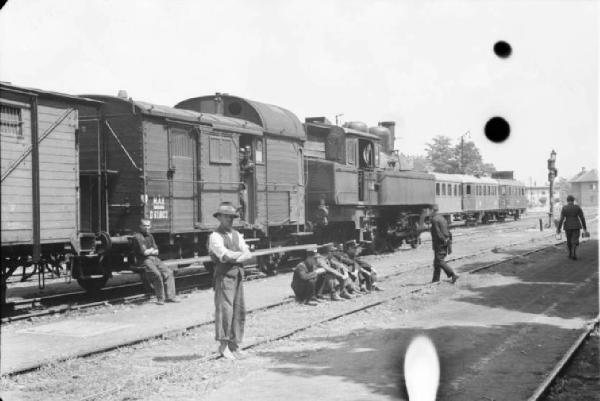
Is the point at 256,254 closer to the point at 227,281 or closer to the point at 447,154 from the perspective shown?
the point at 227,281

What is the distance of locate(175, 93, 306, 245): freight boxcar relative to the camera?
1537 centimetres

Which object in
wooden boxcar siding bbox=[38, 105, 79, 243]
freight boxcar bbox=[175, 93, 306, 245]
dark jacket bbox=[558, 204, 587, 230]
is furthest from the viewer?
dark jacket bbox=[558, 204, 587, 230]

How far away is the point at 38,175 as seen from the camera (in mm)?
10180

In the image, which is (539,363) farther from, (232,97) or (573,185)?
(573,185)

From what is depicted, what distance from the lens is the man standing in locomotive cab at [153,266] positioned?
1164 cm

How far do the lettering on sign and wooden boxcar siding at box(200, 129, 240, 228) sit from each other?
1089 millimetres

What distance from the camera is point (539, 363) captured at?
726 centimetres

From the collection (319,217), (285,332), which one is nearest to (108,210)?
(285,332)

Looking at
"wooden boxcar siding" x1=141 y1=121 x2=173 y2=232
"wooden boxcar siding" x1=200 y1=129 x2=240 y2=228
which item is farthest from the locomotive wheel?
"wooden boxcar siding" x1=200 y1=129 x2=240 y2=228

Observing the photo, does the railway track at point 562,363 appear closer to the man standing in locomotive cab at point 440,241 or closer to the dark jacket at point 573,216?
the man standing in locomotive cab at point 440,241

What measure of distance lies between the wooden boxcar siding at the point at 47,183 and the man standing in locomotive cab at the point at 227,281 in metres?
4.07

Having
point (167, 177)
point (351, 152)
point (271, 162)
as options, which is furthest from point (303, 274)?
point (351, 152)

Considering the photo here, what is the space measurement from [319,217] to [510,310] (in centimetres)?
780

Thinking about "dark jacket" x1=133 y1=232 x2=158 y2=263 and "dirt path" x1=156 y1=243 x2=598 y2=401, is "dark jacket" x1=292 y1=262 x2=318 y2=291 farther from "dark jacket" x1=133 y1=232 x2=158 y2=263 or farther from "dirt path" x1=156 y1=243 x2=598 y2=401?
"dark jacket" x1=133 y1=232 x2=158 y2=263
